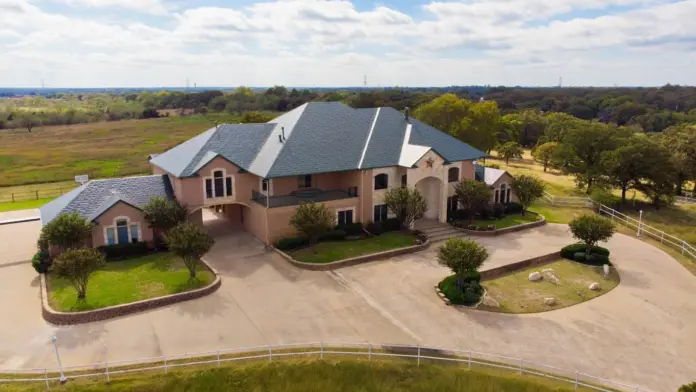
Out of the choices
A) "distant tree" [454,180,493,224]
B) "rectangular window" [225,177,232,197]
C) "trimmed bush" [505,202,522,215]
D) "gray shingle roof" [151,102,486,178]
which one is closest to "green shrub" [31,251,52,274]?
"gray shingle roof" [151,102,486,178]

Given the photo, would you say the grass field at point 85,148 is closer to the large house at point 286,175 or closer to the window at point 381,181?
the large house at point 286,175

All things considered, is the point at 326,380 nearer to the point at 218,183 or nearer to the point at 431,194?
the point at 218,183

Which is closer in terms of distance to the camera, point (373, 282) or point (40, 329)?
point (40, 329)

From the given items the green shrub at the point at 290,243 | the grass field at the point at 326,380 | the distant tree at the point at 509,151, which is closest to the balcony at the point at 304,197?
A: the green shrub at the point at 290,243

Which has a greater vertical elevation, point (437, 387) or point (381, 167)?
point (381, 167)

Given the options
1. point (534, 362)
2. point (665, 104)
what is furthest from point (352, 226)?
point (665, 104)

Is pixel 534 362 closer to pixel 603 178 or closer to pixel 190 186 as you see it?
pixel 190 186
